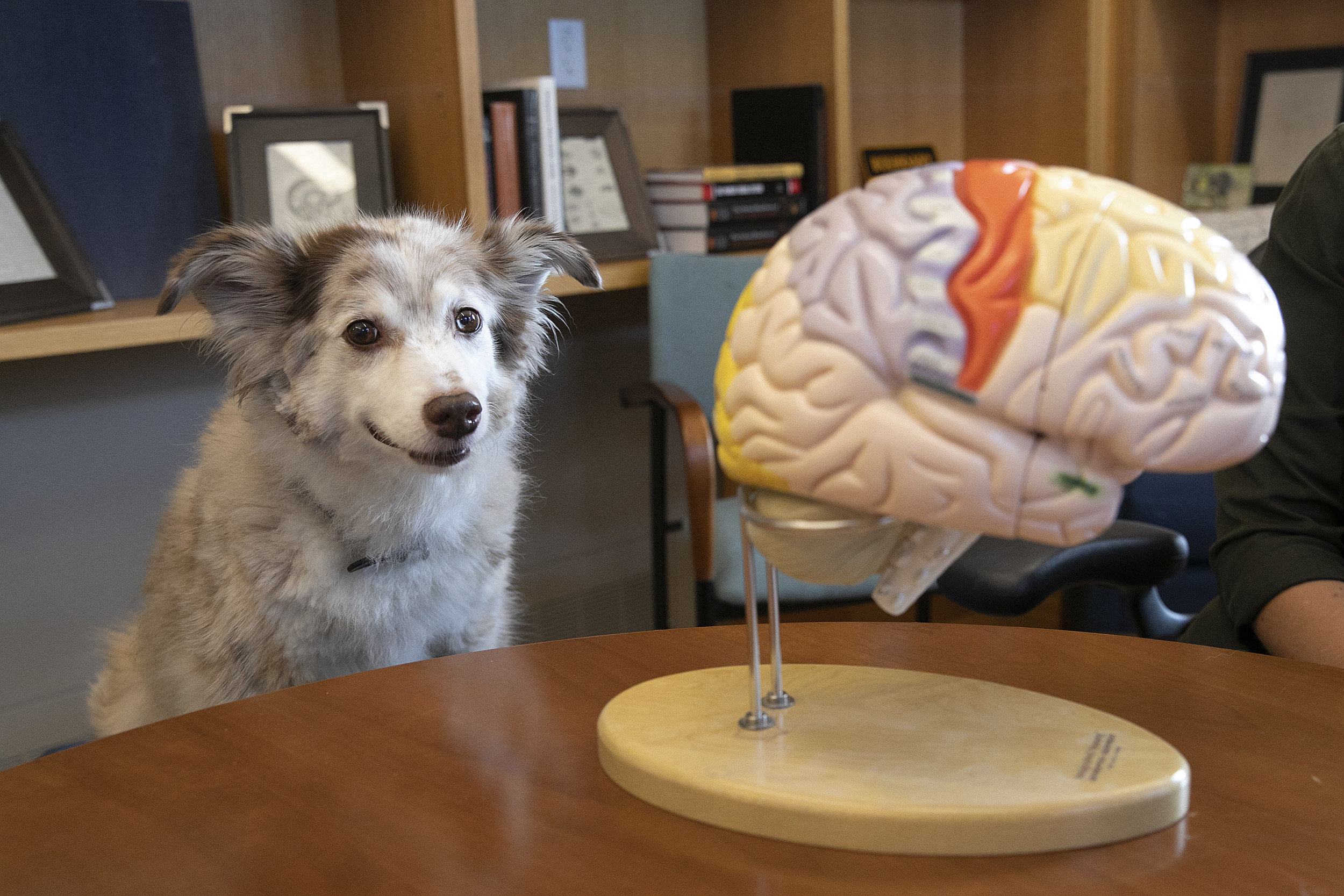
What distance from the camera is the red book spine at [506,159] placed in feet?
7.19

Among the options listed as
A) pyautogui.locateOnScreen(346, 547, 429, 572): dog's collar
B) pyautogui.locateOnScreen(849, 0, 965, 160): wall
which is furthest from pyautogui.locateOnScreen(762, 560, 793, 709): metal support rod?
pyautogui.locateOnScreen(849, 0, 965, 160): wall

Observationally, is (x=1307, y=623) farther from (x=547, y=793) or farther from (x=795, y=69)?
(x=795, y=69)

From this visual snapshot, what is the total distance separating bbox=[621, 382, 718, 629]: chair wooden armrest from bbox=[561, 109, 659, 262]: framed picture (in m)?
0.40

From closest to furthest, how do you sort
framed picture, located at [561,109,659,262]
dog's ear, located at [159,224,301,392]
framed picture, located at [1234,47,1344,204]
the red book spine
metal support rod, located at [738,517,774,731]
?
metal support rod, located at [738,517,774,731], dog's ear, located at [159,224,301,392], the red book spine, framed picture, located at [561,109,659,262], framed picture, located at [1234,47,1344,204]

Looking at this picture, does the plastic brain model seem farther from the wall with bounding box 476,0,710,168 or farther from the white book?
the wall with bounding box 476,0,710,168

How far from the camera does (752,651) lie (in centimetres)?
80

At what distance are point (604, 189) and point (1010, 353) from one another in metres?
1.97

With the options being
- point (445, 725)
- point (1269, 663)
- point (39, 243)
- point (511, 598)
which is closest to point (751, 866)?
point (445, 725)

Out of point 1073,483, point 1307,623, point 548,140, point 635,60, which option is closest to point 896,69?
point 635,60

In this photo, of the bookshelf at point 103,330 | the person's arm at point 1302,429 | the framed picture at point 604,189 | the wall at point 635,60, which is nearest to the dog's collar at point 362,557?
the bookshelf at point 103,330

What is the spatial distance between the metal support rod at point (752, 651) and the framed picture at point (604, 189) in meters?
1.66

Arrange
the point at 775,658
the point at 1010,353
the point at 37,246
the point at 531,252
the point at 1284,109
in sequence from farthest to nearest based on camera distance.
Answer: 1. the point at 1284,109
2. the point at 37,246
3. the point at 531,252
4. the point at 775,658
5. the point at 1010,353

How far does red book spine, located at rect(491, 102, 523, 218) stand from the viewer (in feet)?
7.19

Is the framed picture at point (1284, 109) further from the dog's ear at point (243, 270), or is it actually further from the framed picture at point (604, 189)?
the dog's ear at point (243, 270)
